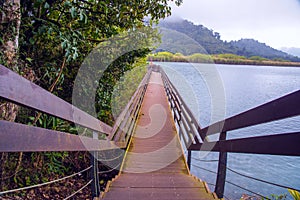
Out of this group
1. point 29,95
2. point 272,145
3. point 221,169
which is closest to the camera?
point 29,95

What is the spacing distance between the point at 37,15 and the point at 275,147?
2.08 meters

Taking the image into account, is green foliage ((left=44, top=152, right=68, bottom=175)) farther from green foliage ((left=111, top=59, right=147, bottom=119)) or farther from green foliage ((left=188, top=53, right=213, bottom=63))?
green foliage ((left=188, top=53, right=213, bottom=63))

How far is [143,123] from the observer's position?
578cm

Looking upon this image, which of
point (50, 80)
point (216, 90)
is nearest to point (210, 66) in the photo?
point (216, 90)

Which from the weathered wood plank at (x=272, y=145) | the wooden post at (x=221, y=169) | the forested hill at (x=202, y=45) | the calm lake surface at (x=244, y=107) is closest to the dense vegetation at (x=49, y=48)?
the wooden post at (x=221, y=169)

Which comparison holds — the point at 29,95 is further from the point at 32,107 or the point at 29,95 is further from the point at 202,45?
the point at 202,45

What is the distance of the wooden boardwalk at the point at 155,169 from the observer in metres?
2.14

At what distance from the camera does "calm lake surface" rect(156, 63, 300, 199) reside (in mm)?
5566

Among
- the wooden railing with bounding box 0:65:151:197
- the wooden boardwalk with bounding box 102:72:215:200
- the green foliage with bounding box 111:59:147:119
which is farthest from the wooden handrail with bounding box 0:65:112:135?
the green foliage with bounding box 111:59:147:119

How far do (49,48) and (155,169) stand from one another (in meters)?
1.95

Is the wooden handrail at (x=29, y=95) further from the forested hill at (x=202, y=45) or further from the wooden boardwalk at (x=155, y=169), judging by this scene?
the forested hill at (x=202, y=45)

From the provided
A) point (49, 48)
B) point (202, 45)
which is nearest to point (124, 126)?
point (49, 48)

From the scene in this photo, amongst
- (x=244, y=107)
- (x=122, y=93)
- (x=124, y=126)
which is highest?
(x=122, y=93)

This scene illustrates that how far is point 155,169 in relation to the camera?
329 centimetres
